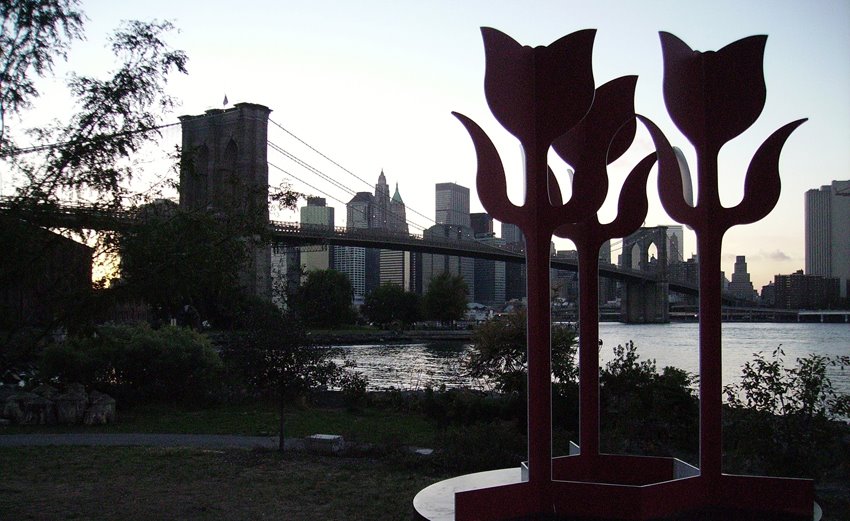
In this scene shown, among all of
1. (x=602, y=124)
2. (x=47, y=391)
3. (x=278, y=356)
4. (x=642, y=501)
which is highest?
(x=602, y=124)

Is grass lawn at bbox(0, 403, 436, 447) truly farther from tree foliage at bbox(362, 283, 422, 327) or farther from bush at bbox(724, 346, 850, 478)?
tree foliage at bbox(362, 283, 422, 327)

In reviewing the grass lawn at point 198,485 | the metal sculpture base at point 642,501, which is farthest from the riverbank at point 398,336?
the metal sculpture base at point 642,501

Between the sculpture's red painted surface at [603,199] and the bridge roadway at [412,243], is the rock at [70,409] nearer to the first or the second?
the sculpture's red painted surface at [603,199]

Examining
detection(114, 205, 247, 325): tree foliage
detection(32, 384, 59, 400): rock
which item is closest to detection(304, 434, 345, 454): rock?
detection(114, 205, 247, 325): tree foliage

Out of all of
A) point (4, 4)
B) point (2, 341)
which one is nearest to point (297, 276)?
point (2, 341)

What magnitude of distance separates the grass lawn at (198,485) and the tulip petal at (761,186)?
3.73 metres

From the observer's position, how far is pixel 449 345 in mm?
50969

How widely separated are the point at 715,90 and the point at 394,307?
208ft

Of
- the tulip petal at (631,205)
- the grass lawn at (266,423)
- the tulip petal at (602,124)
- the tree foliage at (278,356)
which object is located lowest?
the grass lawn at (266,423)

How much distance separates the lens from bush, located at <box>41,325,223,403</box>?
635 inches

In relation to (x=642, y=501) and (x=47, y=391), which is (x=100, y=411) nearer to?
(x=47, y=391)

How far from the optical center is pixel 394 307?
227 ft

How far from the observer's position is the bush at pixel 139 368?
16.1m

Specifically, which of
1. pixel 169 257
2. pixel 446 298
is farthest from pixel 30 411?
pixel 446 298
